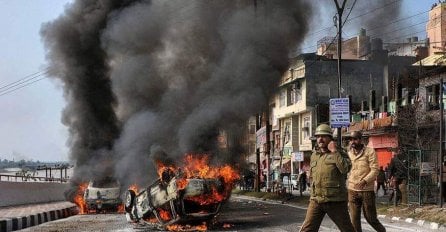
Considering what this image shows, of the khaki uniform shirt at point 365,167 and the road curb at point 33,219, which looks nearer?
the khaki uniform shirt at point 365,167

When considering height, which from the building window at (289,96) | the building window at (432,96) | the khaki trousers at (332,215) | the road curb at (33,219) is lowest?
the road curb at (33,219)

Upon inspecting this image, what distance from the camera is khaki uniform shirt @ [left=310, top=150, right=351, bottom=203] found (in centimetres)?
620

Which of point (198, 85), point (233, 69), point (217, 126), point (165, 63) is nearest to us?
point (217, 126)

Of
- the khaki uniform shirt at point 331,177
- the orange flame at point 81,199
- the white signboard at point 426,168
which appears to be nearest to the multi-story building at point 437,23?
the white signboard at point 426,168

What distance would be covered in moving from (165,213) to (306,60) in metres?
31.6

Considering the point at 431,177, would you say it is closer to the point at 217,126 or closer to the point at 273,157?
the point at 217,126

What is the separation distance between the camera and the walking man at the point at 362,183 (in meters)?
7.61

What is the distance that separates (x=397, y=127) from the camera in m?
27.7

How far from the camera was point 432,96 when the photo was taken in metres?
26.0

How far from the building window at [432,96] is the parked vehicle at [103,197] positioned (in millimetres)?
14890

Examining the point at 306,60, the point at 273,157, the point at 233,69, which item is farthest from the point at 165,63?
the point at 273,157

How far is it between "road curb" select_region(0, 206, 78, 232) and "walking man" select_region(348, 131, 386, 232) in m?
8.99

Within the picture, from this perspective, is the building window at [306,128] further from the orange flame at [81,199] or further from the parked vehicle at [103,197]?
the parked vehicle at [103,197]

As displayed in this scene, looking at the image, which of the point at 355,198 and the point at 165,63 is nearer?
the point at 355,198
